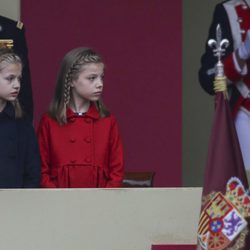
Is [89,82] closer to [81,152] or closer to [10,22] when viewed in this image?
[81,152]

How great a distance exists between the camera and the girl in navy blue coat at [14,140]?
16.3 ft

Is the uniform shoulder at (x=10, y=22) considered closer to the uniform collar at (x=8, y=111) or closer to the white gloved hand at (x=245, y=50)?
the uniform collar at (x=8, y=111)

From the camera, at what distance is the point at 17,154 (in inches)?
196

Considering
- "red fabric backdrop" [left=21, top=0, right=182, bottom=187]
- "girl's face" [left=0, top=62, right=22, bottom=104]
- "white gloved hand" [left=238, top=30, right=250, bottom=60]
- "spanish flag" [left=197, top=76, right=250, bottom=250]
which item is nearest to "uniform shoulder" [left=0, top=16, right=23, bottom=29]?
"girl's face" [left=0, top=62, right=22, bottom=104]

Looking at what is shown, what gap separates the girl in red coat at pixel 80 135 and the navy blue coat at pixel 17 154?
0.10m

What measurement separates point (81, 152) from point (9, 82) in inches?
17.0

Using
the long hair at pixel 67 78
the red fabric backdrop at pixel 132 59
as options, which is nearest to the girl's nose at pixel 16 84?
the long hair at pixel 67 78

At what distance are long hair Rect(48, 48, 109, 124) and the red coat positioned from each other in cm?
3

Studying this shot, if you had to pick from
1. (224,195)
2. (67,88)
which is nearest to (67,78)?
(67,88)

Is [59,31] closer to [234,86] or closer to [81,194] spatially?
[234,86]

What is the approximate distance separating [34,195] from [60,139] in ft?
1.80

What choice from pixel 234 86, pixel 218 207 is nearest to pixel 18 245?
pixel 218 207

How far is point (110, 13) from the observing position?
7.50 metres

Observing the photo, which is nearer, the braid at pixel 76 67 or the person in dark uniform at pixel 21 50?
the braid at pixel 76 67
